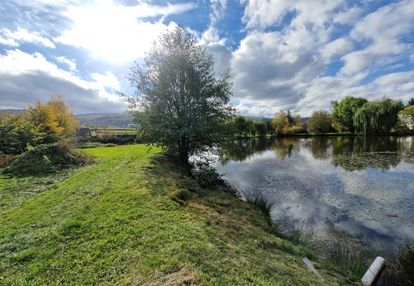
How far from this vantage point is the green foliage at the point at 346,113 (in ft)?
274

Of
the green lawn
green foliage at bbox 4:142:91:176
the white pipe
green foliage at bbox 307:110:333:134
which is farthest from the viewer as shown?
green foliage at bbox 307:110:333:134

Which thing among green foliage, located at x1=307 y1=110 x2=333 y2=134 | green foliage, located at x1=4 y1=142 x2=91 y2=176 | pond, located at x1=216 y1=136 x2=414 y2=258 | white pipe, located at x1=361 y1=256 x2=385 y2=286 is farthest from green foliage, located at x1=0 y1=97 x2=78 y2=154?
green foliage, located at x1=307 y1=110 x2=333 y2=134

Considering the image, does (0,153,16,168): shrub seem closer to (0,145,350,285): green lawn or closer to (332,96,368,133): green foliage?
(0,145,350,285): green lawn

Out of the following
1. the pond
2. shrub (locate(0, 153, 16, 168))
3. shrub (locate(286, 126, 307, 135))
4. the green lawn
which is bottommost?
the pond

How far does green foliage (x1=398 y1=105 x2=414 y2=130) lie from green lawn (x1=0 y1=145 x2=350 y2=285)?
90.7 metres

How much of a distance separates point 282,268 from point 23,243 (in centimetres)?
669

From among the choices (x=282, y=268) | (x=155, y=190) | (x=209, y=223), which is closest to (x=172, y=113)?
(x=155, y=190)

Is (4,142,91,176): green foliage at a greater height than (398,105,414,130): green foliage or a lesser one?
lesser

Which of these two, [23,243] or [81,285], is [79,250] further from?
[23,243]

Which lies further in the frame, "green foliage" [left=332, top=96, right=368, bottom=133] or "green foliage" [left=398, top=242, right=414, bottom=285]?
"green foliage" [left=332, top=96, right=368, bottom=133]

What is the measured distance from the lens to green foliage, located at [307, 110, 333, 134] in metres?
91.6

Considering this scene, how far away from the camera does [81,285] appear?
183 inches

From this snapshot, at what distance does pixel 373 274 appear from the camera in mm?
6840

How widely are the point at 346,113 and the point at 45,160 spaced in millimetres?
90493
